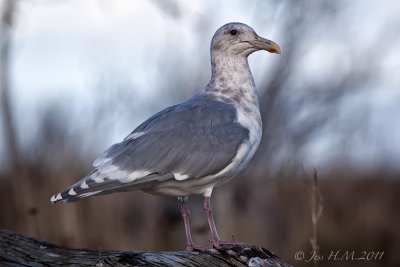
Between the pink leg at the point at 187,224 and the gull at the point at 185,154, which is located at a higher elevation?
the gull at the point at 185,154

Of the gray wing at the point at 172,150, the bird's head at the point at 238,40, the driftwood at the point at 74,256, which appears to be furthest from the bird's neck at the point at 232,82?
the driftwood at the point at 74,256

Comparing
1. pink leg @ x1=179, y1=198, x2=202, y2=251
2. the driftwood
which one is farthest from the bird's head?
the driftwood

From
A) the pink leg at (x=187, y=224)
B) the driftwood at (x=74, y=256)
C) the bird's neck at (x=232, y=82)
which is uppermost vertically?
the bird's neck at (x=232, y=82)

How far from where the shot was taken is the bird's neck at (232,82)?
212 inches

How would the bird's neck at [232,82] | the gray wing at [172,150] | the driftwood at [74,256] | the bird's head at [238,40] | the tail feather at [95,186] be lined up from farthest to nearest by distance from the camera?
1. the bird's head at [238,40]
2. the bird's neck at [232,82]
3. the gray wing at [172,150]
4. the tail feather at [95,186]
5. the driftwood at [74,256]

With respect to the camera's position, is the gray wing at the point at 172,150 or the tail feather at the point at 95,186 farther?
the gray wing at the point at 172,150

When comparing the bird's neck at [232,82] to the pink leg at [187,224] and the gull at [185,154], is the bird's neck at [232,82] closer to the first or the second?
the gull at [185,154]

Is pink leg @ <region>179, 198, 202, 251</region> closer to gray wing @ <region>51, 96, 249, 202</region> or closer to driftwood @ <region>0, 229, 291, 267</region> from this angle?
gray wing @ <region>51, 96, 249, 202</region>

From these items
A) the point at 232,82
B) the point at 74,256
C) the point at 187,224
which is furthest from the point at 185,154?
the point at 74,256

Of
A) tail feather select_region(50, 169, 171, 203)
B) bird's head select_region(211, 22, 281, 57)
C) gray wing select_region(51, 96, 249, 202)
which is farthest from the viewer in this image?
bird's head select_region(211, 22, 281, 57)

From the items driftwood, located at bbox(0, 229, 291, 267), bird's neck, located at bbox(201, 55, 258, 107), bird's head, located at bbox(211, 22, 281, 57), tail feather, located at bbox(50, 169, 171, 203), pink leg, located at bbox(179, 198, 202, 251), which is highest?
bird's head, located at bbox(211, 22, 281, 57)

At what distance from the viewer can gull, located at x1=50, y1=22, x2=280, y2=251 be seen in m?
4.67

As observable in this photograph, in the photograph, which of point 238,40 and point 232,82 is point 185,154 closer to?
point 232,82

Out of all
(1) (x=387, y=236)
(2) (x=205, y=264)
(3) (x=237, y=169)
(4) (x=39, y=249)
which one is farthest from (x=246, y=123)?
(1) (x=387, y=236)
